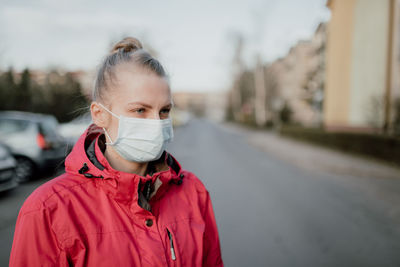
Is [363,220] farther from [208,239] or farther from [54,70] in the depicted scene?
[54,70]

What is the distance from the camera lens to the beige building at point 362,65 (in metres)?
12.5

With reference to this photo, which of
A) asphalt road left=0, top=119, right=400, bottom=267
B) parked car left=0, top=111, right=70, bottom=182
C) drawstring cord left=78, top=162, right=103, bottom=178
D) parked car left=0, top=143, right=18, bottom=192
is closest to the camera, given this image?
drawstring cord left=78, top=162, right=103, bottom=178

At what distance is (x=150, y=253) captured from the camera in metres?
1.22

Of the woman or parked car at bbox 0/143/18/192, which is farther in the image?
parked car at bbox 0/143/18/192

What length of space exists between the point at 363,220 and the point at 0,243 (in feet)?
18.3

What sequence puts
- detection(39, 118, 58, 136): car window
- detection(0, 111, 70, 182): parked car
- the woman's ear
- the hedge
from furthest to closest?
the hedge < detection(39, 118, 58, 136): car window < detection(0, 111, 70, 182): parked car < the woman's ear

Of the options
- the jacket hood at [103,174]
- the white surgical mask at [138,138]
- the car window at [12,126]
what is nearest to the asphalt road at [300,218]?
the car window at [12,126]

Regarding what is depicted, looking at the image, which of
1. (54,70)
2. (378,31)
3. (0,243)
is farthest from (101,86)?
(54,70)

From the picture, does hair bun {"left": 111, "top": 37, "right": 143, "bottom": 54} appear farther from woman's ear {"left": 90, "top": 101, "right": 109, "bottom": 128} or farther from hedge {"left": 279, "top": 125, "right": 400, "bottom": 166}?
hedge {"left": 279, "top": 125, "right": 400, "bottom": 166}

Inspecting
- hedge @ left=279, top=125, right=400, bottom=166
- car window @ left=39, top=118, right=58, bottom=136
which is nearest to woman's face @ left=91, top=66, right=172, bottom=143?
car window @ left=39, top=118, right=58, bottom=136

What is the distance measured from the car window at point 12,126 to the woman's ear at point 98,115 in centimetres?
659

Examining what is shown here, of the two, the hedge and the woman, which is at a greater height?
the woman

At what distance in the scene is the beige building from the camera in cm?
1253

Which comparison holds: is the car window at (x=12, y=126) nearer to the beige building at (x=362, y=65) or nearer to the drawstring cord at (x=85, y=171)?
the drawstring cord at (x=85, y=171)
